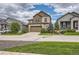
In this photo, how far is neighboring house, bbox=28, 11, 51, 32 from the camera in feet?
12.4

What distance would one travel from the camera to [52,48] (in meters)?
3.70

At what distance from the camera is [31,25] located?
3.89 meters

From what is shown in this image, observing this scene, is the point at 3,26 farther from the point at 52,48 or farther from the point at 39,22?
the point at 52,48

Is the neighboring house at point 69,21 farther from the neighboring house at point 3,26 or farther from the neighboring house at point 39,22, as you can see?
the neighboring house at point 3,26

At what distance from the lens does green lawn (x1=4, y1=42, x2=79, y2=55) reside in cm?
366

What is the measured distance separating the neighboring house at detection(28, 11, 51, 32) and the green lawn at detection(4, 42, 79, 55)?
0.24m

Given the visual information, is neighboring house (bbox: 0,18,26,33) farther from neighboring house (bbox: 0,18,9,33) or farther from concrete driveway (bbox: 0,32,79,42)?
concrete driveway (bbox: 0,32,79,42)

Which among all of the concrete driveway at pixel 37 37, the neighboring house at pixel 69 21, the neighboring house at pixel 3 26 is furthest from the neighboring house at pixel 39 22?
the neighboring house at pixel 3 26

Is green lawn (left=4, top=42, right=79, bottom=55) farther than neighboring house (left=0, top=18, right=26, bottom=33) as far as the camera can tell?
No

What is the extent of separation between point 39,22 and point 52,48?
1.46 ft

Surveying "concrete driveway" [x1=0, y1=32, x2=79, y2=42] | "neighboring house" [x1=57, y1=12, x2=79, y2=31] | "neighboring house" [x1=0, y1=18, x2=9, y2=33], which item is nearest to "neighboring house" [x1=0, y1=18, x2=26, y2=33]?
"neighboring house" [x1=0, y1=18, x2=9, y2=33]

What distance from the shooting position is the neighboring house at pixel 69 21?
375 cm

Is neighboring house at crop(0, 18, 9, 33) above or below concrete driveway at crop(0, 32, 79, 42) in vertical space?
above

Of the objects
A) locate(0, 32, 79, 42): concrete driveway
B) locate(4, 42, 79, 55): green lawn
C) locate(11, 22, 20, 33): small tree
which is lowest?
locate(4, 42, 79, 55): green lawn
